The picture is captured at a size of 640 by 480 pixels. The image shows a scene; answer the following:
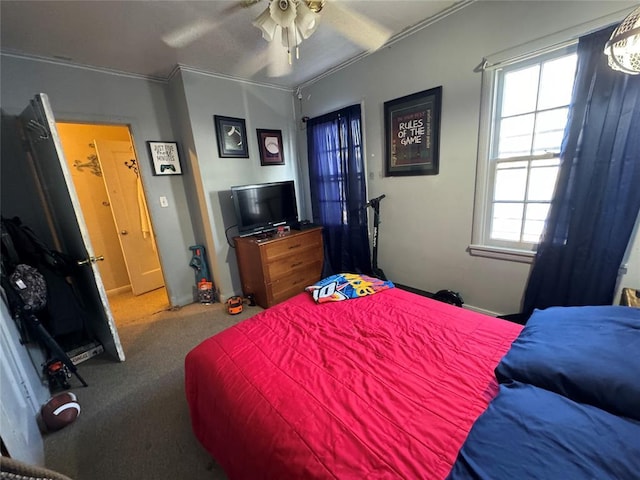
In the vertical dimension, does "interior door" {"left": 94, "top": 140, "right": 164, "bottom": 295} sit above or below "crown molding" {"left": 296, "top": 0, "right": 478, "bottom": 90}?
below

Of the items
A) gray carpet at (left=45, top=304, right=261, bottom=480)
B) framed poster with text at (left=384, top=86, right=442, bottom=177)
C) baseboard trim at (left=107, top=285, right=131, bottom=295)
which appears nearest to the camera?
gray carpet at (left=45, top=304, right=261, bottom=480)

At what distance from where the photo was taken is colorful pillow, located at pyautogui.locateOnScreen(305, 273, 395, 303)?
171cm

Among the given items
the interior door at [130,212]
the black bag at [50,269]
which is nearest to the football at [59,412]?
the black bag at [50,269]

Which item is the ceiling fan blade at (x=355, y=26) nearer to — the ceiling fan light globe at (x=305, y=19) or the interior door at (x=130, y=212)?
the ceiling fan light globe at (x=305, y=19)

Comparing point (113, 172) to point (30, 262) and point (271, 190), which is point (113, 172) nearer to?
point (30, 262)

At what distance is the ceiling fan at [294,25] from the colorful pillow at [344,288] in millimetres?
1634

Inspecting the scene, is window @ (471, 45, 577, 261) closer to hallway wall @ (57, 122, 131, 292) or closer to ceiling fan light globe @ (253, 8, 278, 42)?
ceiling fan light globe @ (253, 8, 278, 42)

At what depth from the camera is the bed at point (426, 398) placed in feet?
2.20

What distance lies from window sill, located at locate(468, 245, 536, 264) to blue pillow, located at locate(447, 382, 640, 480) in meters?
1.52

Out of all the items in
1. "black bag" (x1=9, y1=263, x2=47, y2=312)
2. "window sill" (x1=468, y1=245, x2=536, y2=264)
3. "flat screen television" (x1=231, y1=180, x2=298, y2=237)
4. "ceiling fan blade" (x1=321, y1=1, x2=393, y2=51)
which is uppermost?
"ceiling fan blade" (x1=321, y1=1, x2=393, y2=51)

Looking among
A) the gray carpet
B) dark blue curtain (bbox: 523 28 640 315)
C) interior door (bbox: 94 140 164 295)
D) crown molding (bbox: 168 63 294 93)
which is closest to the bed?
the gray carpet

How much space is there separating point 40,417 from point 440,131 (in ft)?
11.5

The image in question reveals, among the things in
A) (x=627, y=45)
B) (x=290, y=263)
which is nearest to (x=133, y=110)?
(x=290, y=263)

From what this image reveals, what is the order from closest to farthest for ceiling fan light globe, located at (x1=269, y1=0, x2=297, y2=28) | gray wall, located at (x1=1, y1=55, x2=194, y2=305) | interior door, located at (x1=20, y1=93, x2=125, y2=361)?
ceiling fan light globe, located at (x1=269, y1=0, x2=297, y2=28)
interior door, located at (x1=20, y1=93, x2=125, y2=361)
gray wall, located at (x1=1, y1=55, x2=194, y2=305)
